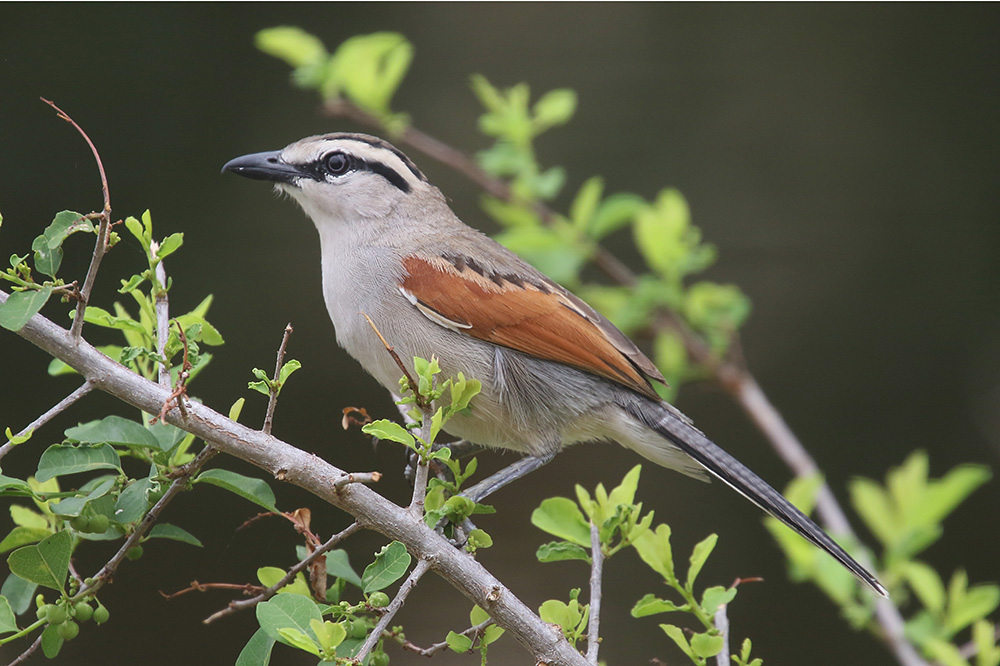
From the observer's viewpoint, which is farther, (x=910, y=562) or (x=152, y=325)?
(x=910, y=562)

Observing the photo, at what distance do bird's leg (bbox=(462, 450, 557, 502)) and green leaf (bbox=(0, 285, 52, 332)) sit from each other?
1.04 m

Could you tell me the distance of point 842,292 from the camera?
5.99 m

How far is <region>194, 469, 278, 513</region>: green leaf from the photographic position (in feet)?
5.88

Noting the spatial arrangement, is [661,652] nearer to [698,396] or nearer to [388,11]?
[698,396]

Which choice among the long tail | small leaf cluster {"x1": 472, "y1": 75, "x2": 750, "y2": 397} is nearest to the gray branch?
the long tail

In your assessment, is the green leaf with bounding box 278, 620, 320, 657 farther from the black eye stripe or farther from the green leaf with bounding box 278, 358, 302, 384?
the black eye stripe

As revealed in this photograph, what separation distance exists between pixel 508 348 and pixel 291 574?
1199 mm

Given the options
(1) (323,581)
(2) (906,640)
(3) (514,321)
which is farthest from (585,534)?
(2) (906,640)

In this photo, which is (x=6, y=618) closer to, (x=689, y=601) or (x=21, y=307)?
(x=21, y=307)

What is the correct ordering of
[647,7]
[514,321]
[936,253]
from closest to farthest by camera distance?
A: 1. [514,321]
2. [936,253]
3. [647,7]

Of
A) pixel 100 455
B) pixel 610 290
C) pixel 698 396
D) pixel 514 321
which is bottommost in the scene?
pixel 100 455

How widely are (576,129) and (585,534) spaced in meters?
4.41

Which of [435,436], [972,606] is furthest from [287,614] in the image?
[972,606]

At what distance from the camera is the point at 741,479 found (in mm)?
2615
